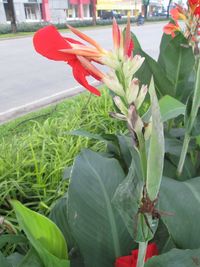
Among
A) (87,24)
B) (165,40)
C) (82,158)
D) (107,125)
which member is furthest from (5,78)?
(87,24)

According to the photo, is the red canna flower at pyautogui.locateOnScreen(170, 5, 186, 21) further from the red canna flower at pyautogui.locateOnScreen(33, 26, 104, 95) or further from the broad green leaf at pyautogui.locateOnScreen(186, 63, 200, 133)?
the red canna flower at pyautogui.locateOnScreen(33, 26, 104, 95)

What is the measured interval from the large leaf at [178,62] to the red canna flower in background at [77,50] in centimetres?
75

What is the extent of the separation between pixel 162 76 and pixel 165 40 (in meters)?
0.26

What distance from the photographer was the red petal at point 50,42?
38cm

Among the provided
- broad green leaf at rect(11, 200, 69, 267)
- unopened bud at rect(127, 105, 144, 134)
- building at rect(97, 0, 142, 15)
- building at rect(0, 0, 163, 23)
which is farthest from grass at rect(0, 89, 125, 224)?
building at rect(97, 0, 142, 15)

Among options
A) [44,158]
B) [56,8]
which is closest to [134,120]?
[44,158]

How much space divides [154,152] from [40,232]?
1.03 feet

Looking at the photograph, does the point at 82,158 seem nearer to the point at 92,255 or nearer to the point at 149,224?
the point at 92,255

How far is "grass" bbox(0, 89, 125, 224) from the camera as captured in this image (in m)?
1.34

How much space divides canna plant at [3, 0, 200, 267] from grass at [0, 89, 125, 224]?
0.33 metres

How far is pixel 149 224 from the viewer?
44 cm

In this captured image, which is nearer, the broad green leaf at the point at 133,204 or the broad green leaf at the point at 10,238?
the broad green leaf at the point at 133,204

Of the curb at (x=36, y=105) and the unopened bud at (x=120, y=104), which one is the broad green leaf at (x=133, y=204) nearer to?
the unopened bud at (x=120, y=104)

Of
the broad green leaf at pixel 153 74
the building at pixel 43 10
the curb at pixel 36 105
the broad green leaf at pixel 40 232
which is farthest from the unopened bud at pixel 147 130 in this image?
the building at pixel 43 10
